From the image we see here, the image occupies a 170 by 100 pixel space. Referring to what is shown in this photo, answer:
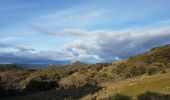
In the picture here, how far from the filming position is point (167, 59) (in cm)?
6744

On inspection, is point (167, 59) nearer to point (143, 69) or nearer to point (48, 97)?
point (143, 69)

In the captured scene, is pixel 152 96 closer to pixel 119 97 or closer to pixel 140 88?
pixel 119 97

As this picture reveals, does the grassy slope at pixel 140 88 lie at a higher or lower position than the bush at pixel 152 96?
higher

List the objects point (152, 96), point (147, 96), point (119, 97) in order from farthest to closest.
A: point (119, 97)
point (147, 96)
point (152, 96)

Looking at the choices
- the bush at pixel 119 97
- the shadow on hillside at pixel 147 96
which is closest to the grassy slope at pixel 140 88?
the bush at pixel 119 97

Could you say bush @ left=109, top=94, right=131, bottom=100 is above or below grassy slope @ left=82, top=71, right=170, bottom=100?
below

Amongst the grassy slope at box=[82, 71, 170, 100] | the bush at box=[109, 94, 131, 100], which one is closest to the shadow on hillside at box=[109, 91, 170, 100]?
the bush at box=[109, 94, 131, 100]

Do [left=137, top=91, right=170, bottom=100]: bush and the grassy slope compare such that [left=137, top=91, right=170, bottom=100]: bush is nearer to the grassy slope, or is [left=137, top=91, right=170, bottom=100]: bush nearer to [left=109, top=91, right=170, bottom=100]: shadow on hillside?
[left=109, top=91, right=170, bottom=100]: shadow on hillside

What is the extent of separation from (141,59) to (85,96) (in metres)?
48.3

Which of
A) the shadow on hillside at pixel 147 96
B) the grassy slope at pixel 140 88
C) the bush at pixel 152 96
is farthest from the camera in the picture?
the grassy slope at pixel 140 88

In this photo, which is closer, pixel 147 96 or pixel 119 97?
pixel 147 96

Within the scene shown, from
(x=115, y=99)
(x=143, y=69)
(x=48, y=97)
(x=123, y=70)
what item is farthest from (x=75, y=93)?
(x=123, y=70)

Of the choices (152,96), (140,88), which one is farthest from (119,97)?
(140,88)

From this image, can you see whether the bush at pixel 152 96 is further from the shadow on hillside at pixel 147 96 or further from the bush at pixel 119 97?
the bush at pixel 119 97
